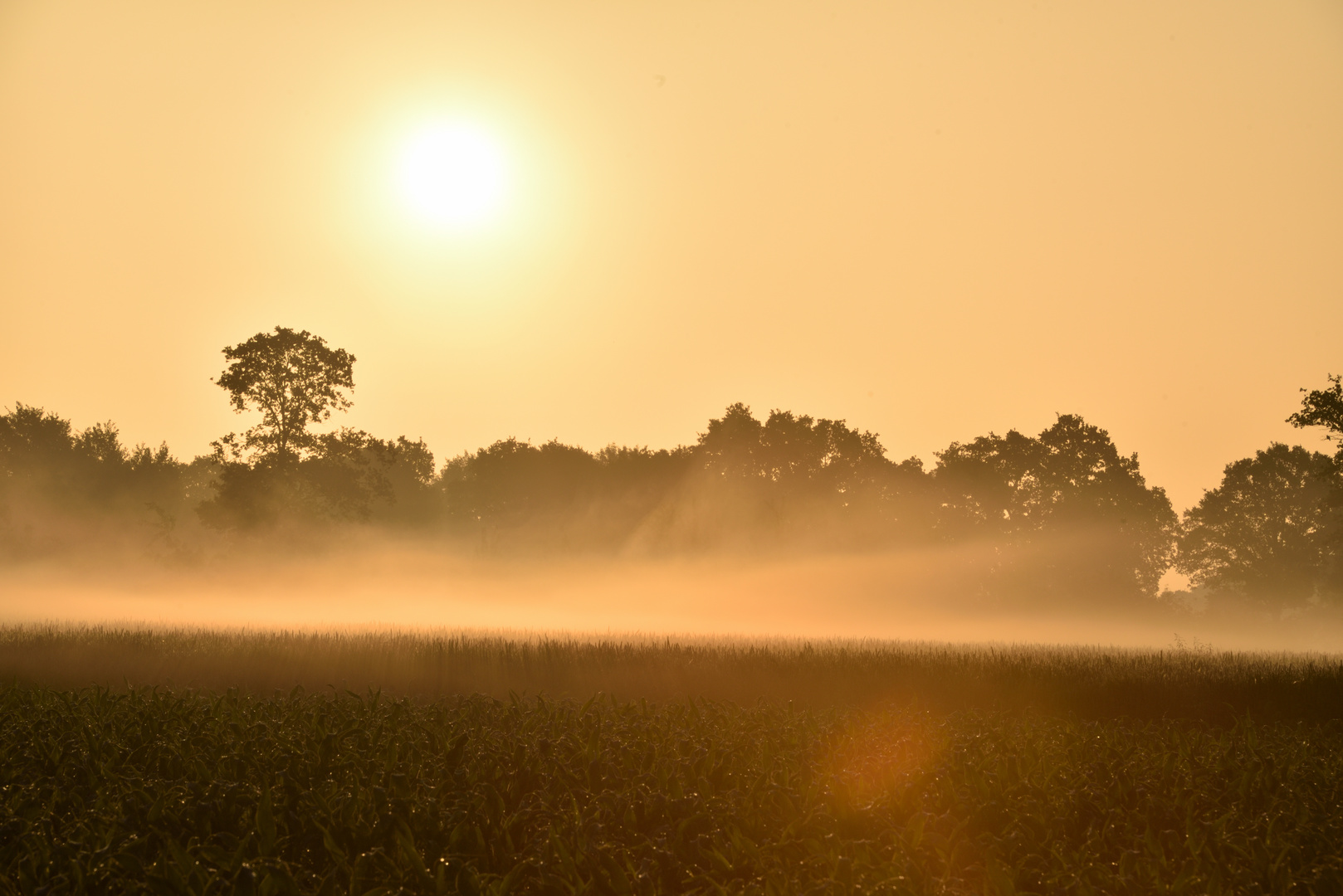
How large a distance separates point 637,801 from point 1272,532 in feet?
213

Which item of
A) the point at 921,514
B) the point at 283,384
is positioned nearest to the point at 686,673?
the point at 283,384

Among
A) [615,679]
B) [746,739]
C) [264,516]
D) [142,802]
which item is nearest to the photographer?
[142,802]

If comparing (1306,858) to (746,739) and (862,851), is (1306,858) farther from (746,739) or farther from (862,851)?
(746,739)

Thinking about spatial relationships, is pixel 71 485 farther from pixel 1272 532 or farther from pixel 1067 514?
pixel 1272 532

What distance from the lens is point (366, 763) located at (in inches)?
264

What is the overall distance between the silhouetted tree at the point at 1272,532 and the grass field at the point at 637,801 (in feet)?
185

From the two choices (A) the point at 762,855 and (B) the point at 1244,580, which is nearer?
(A) the point at 762,855

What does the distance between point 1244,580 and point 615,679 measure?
57.0 meters

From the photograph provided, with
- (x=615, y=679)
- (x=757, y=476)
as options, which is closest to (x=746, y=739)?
(x=615, y=679)

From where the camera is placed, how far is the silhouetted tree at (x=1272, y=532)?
187 ft

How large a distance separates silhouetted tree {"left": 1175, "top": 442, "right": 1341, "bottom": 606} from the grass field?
185 ft

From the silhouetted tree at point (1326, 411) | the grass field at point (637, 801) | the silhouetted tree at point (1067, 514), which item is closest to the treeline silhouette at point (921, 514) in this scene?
the silhouetted tree at point (1067, 514)

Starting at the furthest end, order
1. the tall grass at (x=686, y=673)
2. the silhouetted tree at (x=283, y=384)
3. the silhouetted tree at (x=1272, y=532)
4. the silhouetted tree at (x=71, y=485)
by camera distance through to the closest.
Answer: the silhouetted tree at (x=71, y=485)
the silhouetted tree at (x=1272, y=532)
the silhouetted tree at (x=283, y=384)
the tall grass at (x=686, y=673)

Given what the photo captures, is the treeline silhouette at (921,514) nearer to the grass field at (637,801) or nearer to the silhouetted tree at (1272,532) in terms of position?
the silhouetted tree at (1272,532)
